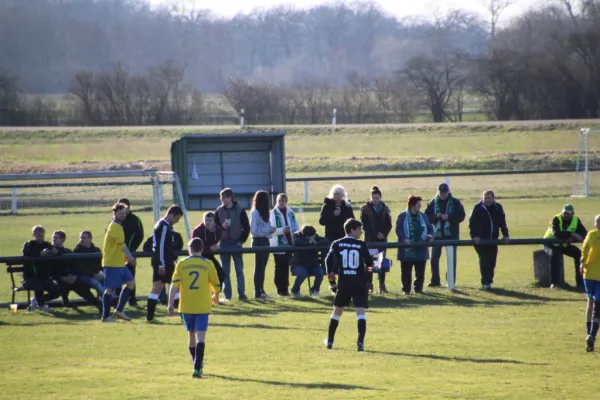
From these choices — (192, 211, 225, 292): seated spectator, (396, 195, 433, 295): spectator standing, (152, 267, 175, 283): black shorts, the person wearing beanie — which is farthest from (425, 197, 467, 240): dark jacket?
(152, 267, 175, 283): black shorts

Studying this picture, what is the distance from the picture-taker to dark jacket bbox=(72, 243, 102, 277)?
639 inches

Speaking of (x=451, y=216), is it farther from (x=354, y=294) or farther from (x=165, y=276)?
(x=354, y=294)

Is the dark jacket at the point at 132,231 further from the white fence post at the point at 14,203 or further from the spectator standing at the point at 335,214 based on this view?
the white fence post at the point at 14,203

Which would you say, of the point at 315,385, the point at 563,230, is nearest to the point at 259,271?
the point at 563,230

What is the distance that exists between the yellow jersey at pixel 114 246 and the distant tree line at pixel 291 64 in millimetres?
50436

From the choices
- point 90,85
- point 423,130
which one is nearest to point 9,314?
point 423,130

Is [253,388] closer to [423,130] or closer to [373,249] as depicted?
[373,249]

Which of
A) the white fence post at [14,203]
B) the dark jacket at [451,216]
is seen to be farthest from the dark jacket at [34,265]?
the white fence post at [14,203]

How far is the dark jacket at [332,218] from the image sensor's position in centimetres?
1722

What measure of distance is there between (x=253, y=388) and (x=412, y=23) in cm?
16757

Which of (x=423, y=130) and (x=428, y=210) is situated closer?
(x=428, y=210)

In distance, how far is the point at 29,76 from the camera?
112m

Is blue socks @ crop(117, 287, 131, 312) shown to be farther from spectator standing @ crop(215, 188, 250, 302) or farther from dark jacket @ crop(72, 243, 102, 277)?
spectator standing @ crop(215, 188, 250, 302)

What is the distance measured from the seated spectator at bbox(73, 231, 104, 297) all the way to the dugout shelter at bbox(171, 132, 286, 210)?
32.0ft
